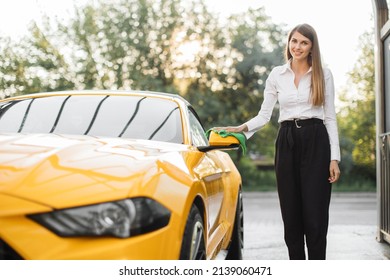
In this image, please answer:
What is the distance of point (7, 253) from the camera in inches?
90.4

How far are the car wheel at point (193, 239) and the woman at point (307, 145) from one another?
1357mm

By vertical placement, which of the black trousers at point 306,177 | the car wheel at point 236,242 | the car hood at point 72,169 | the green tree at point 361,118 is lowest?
the green tree at point 361,118

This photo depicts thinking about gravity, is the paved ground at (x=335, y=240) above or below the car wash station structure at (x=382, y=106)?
below

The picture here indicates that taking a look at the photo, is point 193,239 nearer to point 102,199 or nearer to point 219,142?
point 102,199

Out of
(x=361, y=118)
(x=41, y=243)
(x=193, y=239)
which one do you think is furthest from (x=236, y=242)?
(x=361, y=118)

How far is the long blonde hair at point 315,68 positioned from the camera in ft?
14.0

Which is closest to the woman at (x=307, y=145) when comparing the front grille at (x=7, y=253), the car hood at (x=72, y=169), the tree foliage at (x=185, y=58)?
the car hood at (x=72, y=169)

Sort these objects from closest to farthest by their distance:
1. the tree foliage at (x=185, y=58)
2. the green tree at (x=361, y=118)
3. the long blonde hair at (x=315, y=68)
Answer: the long blonde hair at (x=315, y=68) → the green tree at (x=361, y=118) → the tree foliage at (x=185, y=58)

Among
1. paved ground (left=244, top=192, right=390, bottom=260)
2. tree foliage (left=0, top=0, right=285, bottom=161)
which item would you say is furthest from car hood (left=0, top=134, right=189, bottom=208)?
tree foliage (left=0, top=0, right=285, bottom=161)

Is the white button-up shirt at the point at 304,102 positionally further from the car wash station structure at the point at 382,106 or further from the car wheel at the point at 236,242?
the car wash station structure at the point at 382,106

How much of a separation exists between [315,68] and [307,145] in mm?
516

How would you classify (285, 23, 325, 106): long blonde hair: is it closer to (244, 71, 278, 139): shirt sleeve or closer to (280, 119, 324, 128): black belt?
(280, 119, 324, 128): black belt
